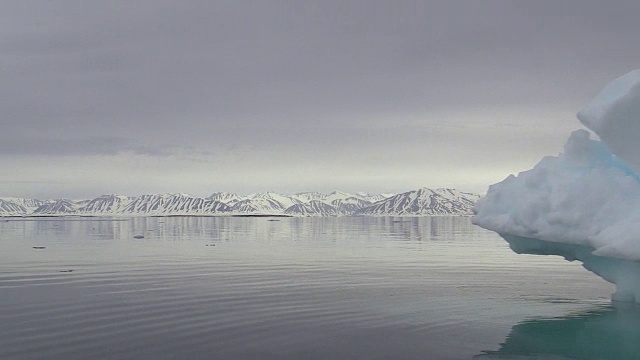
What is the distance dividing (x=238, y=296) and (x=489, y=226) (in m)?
12.7

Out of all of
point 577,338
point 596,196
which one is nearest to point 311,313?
point 577,338

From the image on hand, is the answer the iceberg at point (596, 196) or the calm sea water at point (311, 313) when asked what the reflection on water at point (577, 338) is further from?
the iceberg at point (596, 196)

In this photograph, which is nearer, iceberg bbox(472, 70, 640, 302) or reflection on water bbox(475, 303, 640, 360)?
reflection on water bbox(475, 303, 640, 360)

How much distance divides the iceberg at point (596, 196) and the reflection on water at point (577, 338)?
2.12m

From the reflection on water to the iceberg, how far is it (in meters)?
2.12

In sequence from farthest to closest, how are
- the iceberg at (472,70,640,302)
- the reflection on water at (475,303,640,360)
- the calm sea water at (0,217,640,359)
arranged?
the iceberg at (472,70,640,302), the calm sea water at (0,217,640,359), the reflection on water at (475,303,640,360)

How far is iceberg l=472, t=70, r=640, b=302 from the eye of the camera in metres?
18.0

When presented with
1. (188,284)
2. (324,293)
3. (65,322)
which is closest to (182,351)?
(65,322)

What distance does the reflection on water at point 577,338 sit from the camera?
47.3 ft

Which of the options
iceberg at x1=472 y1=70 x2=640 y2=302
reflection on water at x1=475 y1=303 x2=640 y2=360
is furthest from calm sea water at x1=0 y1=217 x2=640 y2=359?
iceberg at x1=472 y1=70 x2=640 y2=302

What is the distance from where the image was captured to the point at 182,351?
568 inches

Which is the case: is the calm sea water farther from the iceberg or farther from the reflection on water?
the iceberg

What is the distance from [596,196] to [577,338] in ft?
21.5

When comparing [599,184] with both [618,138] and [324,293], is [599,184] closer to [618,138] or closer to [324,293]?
[618,138]
